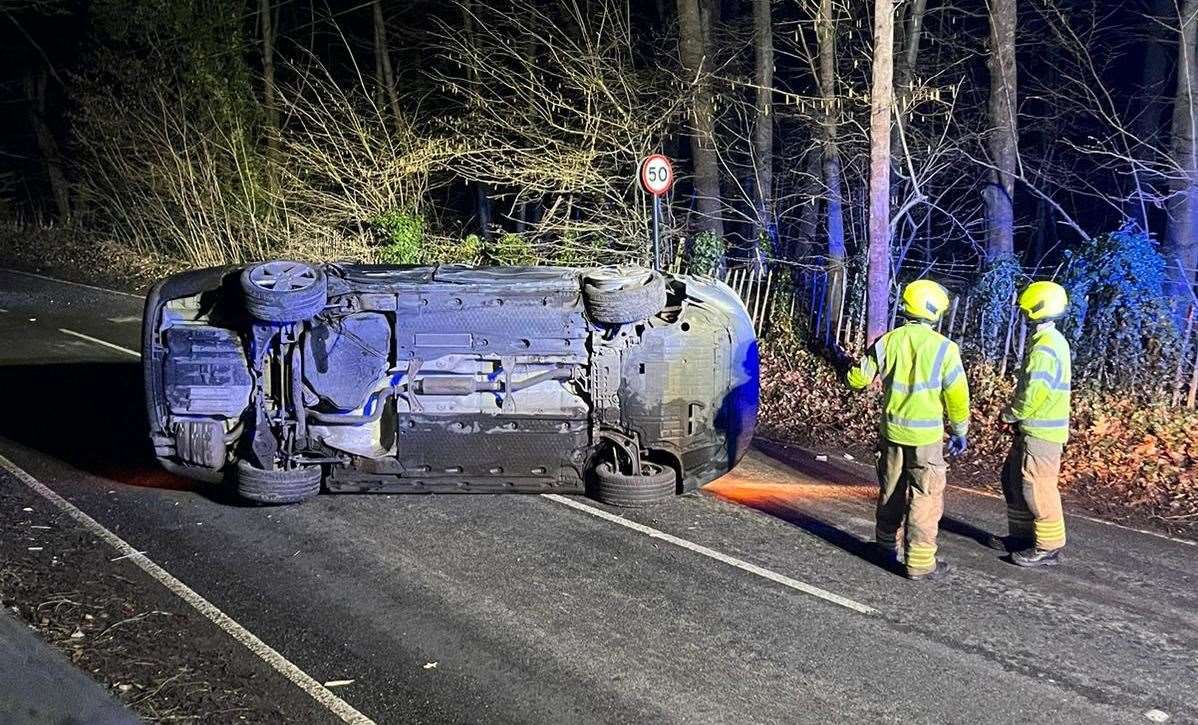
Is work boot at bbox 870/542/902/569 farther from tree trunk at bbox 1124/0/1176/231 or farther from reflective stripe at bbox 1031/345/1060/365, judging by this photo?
tree trunk at bbox 1124/0/1176/231

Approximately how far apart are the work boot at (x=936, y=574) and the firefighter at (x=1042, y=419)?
48 cm

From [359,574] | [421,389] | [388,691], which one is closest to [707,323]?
[421,389]

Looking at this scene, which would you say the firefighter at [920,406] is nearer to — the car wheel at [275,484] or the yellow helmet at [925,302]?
the yellow helmet at [925,302]

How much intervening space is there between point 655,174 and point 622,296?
5.09m

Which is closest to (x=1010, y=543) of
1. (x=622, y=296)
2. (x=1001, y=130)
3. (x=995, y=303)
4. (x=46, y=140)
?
(x=622, y=296)

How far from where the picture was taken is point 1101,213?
2022 centimetres

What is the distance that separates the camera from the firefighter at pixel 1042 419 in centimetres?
665

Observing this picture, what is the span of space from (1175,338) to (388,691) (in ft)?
26.9

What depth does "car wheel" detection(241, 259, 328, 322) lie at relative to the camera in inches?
274

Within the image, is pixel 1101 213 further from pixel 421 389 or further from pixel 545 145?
pixel 421 389

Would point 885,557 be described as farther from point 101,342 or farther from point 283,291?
point 101,342

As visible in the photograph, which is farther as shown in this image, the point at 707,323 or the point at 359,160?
the point at 359,160

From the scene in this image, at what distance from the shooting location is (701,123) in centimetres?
1534

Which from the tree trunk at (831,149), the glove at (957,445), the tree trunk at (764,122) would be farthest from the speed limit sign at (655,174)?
the glove at (957,445)
